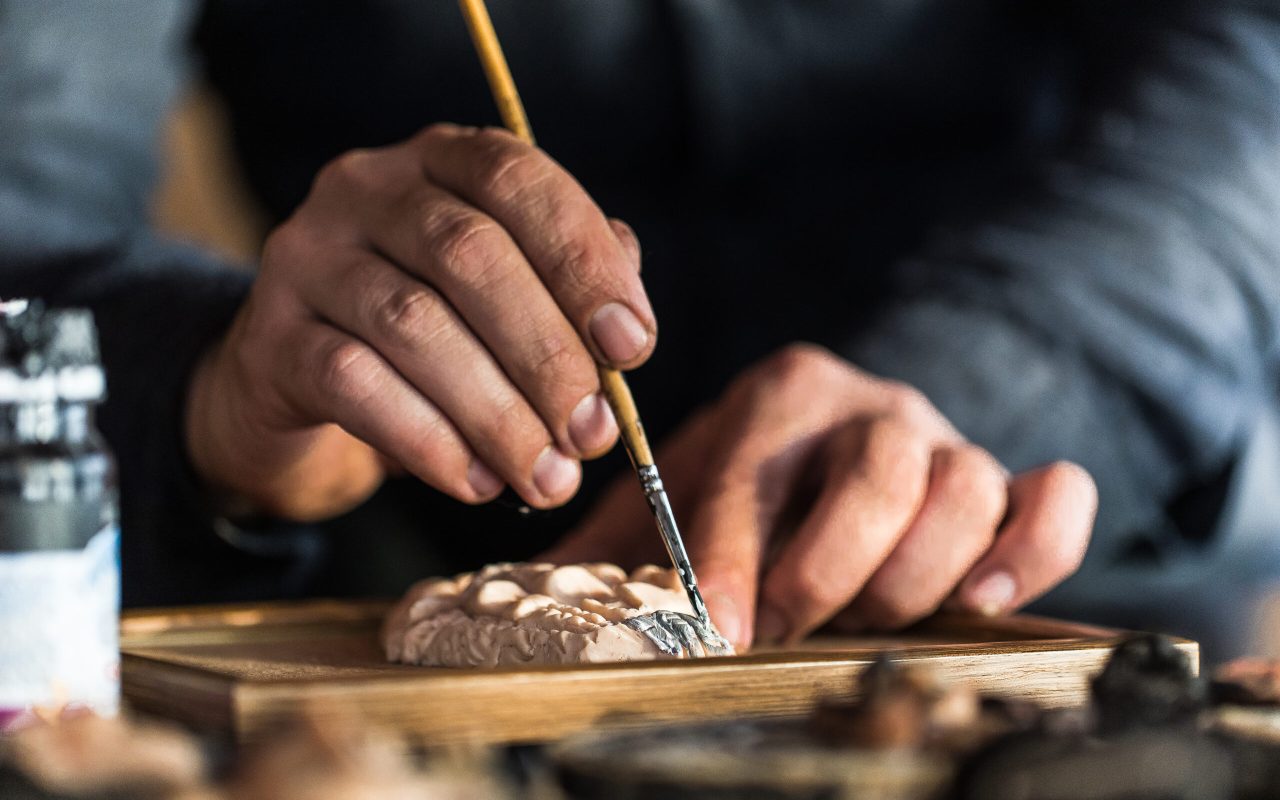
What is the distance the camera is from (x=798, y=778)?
0.27 metres

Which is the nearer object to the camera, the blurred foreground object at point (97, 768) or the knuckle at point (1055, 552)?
the blurred foreground object at point (97, 768)

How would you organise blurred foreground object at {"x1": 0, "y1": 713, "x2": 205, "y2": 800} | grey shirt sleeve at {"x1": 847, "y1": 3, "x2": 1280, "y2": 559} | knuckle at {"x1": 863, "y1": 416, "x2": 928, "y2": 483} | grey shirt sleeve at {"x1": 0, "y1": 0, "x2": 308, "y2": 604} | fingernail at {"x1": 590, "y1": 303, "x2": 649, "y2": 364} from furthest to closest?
grey shirt sleeve at {"x1": 847, "y1": 3, "x2": 1280, "y2": 559} → grey shirt sleeve at {"x1": 0, "y1": 0, "x2": 308, "y2": 604} → knuckle at {"x1": 863, "y1": 416, "x2": 928, "y2": 483} → fingernail at {"x1": 590, "y1": 303, "x2": 649, "y2": 364} → blurred foreground object at {"x1": 0, "y1": 713, "x2": 205, "y2": 800}

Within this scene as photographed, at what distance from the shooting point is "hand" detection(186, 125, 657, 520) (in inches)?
20.9

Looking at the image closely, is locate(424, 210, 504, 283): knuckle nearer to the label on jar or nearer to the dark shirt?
the label on jar

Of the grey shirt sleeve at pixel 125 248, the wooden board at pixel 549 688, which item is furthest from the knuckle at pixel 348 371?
the grey shirt sleeve at pixel 125 248

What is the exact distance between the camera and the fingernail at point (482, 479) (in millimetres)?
556

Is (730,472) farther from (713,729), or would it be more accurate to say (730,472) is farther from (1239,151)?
(1239,151)

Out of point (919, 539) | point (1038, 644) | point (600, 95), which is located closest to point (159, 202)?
point (600, 95)

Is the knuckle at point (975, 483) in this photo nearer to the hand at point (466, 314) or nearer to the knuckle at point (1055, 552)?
the knuckle at point (1055, 552)

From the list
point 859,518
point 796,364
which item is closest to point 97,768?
point 859,518

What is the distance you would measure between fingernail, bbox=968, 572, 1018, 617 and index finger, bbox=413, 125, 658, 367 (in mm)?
212

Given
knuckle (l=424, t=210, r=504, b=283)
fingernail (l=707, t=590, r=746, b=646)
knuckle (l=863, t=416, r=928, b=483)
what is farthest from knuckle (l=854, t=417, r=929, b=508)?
knuckle (l=424, t=210, r=504, b=283)

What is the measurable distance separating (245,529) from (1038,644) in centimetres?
62

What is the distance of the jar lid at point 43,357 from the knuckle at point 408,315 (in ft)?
0.59
